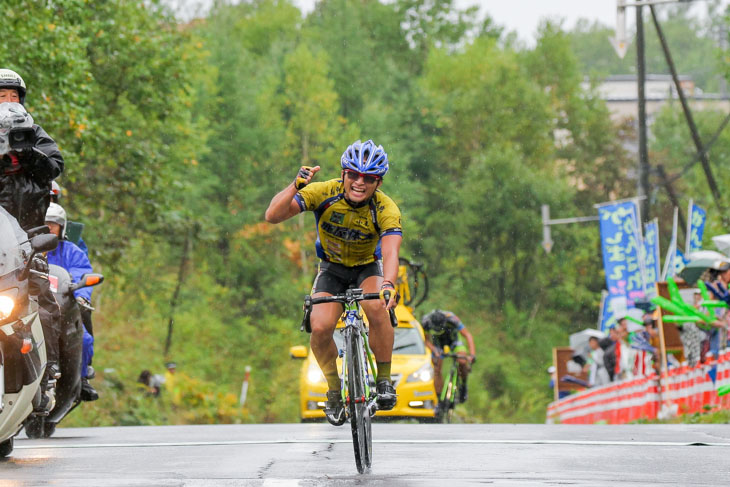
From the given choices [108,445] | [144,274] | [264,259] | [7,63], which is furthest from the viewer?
[264,259]

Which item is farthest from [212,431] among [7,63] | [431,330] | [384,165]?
[7,63]

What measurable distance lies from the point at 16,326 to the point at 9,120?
1.61 metres

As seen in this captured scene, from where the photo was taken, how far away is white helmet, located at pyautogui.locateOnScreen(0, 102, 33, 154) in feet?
31.9

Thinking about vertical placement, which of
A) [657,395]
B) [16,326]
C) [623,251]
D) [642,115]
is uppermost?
[642,115]

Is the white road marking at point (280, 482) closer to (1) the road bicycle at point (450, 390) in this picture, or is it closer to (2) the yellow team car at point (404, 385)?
(2) the yellow team car at point (404, 385)

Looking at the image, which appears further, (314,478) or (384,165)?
(384,165)

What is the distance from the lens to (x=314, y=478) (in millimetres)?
8320

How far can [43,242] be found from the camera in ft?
29.0

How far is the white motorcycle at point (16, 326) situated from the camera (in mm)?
8609

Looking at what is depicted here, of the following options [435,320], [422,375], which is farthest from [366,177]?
[435,320]

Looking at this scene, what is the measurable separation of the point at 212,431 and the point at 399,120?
58750 millimetres

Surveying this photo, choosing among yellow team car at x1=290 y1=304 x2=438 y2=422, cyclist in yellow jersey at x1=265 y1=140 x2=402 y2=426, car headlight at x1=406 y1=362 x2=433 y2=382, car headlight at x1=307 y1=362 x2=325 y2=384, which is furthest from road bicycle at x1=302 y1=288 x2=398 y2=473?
car headlight at x1=406 y1=362 x2=433 y2=382

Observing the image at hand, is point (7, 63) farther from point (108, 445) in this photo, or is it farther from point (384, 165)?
point (384, 165)

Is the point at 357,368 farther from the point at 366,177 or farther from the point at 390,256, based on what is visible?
the point at 366,177
